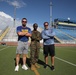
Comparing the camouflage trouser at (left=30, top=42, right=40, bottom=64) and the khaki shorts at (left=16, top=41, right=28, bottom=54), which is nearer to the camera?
the khaki shorts at (left=16, top=41, right=28, bottom=54)

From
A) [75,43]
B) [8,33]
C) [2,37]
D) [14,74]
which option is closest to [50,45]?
[14,74]

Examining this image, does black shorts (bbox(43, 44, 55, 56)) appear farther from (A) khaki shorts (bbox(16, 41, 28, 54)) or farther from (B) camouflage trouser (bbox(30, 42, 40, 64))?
(A) khaki shorts (bbox(16, 41, 28, 54))

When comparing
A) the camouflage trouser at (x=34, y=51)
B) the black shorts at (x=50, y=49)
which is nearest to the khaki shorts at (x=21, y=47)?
the camouflage trouser at (x=34, y=51)

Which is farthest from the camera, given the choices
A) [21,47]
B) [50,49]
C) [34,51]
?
[34,51]

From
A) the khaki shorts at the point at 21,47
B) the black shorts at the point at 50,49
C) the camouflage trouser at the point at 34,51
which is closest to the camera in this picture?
the khaki shorts at the point at 21,47

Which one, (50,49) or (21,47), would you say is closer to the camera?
(21,47)

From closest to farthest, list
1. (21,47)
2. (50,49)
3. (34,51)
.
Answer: (21,47)
(50,49)
(34,51)

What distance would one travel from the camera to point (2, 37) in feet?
171

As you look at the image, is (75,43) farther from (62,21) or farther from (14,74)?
(14,74)

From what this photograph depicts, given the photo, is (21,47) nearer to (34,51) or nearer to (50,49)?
(34,51)

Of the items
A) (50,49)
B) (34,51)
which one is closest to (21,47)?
(34,51)

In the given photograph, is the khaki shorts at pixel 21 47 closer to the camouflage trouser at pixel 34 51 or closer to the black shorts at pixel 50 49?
the camouflage trouser at pixel 34 51

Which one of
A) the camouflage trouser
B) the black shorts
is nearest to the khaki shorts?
the camouflage trouser

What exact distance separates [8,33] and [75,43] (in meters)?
22.2
